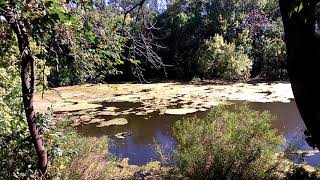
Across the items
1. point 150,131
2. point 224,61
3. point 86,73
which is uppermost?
point 86,73

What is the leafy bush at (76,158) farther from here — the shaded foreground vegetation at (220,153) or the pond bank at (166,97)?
the pond bank at (166,97)

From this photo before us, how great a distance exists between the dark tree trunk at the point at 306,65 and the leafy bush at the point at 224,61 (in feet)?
78.7

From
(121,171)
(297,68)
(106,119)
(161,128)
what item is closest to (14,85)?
(121,171)

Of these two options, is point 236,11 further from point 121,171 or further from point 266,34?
point 121,171

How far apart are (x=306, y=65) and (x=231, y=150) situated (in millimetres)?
3247

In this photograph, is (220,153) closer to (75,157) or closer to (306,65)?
(75,157)

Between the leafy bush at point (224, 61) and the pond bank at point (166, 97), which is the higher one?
the leafy bush at point (224, 61)

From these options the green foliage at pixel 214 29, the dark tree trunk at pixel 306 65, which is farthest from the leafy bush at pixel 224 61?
the dark tree trunk at pixel 306 65

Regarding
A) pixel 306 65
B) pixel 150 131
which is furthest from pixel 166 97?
pixel 306 65

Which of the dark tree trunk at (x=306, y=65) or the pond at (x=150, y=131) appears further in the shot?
the pond at (x=150, y=131)


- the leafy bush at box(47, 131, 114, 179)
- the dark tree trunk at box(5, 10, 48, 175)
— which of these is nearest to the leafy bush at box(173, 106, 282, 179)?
the leafy bush at box(47, 131, 114, 179)

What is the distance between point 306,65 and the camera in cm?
208

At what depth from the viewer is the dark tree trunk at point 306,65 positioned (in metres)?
2.05

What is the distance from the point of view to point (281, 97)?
58.1 feet
